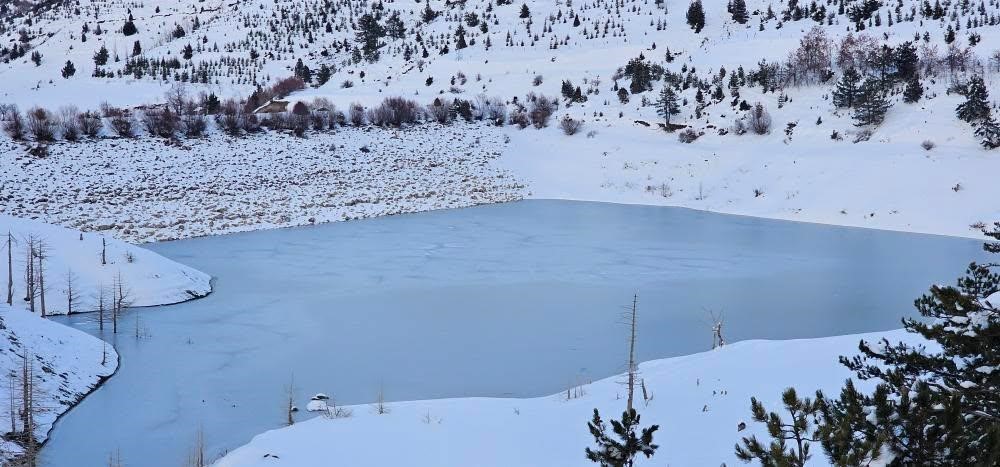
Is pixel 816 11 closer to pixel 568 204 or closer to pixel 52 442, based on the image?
pixel 568 204

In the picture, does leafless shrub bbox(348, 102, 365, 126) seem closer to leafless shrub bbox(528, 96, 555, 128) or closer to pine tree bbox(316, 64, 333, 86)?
pine tree bbox(316, 64, 333, 86)

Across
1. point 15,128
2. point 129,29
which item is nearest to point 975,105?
point 15,128

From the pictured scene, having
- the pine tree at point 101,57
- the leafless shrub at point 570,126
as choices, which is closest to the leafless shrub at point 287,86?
the pine tree at point 101,57

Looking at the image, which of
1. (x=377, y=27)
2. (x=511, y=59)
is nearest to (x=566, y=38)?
(x=511, y=59)

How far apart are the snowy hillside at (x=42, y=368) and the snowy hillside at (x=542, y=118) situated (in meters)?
12.8

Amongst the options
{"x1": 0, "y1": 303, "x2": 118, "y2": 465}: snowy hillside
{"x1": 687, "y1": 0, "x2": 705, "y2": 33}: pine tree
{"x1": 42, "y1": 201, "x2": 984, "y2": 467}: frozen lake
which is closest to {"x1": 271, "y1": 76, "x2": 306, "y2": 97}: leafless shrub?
{"x1": 42, "y1": 201, "x2": 984, "y2": 467}: frozen lake

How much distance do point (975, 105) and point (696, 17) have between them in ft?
76.0

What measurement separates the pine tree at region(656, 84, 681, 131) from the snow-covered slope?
82.6 feet

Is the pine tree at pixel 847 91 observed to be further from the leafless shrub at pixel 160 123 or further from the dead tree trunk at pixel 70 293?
the leafless shrub at pixel 160 123

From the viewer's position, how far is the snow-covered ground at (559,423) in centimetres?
796

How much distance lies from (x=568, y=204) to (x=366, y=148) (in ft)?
38.2

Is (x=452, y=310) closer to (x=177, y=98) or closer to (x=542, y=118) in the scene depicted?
(x=542, y=118)

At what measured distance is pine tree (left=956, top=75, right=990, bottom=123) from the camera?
2703 centimetres

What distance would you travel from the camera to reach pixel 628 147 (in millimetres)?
35656
